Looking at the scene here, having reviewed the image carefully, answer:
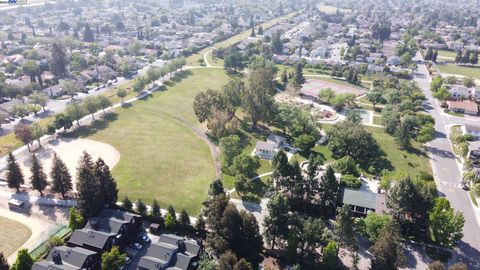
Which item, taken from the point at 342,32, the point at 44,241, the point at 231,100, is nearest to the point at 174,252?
the point at 44,241

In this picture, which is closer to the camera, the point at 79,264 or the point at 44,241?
the point at 79,264

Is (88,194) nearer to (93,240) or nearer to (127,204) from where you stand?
(127,204)

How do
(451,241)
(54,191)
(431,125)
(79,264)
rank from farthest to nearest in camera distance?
(431,125)
(54,191)
(451,241)
(79,264)

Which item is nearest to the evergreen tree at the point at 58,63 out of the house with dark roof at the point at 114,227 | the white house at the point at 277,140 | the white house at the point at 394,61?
the white house at the point at 277,140

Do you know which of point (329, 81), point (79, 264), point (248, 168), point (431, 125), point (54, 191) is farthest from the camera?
point (329, 81)

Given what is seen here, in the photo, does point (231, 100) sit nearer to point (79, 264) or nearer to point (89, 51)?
point (79, 264)

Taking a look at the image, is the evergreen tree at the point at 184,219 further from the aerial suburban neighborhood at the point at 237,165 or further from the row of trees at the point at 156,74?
the row of trees at the point at 156,74
